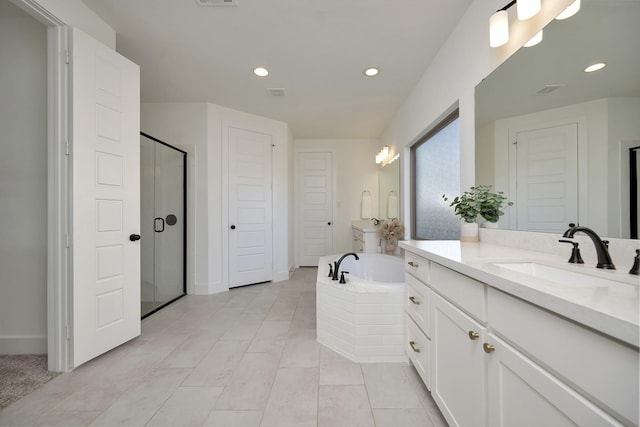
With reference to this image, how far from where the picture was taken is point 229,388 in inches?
59.5

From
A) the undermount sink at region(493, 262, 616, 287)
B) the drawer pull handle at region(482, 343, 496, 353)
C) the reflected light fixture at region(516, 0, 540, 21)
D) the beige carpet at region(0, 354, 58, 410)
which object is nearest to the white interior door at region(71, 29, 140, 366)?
the beige carpet at region(0, 354, 58, 410)

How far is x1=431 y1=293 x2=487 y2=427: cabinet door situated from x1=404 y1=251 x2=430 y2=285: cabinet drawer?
0.13 metres

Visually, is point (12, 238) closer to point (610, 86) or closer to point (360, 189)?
point (610, 86)

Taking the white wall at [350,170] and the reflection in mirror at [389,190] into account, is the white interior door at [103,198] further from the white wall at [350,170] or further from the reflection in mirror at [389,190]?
the white wall at [350,170]

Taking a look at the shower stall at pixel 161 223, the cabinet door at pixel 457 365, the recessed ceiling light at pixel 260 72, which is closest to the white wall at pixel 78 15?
the shower stall at pixel 161 223

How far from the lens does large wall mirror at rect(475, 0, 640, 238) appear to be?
897mm

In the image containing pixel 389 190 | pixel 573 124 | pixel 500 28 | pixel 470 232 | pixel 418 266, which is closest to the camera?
pixel 573 124

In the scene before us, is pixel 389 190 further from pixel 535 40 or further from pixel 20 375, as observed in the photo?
pixel 20 375

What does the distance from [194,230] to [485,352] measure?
340 cm

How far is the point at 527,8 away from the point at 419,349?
182 centimetres

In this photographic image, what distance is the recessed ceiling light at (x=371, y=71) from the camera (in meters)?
2.60

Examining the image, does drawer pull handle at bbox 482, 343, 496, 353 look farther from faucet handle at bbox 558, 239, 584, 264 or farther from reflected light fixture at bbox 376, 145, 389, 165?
reflected light fixture at bbox 376, 145, 389, 165

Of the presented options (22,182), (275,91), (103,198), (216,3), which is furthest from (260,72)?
(22,182)

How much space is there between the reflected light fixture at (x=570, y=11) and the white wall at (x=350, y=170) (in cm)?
404
